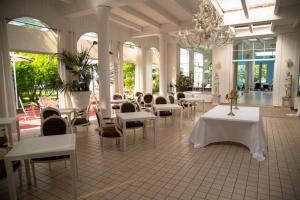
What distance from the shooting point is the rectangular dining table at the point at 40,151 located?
2.26m

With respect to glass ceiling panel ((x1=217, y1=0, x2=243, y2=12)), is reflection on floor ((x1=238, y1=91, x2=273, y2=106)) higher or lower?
lower

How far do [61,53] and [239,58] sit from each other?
955 centimetres

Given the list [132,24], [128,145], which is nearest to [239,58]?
[132,24]

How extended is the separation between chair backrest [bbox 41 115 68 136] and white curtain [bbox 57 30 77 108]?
4255mm

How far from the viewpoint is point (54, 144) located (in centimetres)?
263

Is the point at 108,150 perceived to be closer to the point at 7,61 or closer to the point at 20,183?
the point at 20,183

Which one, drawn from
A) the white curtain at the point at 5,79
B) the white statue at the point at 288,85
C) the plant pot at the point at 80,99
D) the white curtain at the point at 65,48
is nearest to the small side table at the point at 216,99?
the white statue at the point at 288,85

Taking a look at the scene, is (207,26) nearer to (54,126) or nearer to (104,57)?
(104,57)

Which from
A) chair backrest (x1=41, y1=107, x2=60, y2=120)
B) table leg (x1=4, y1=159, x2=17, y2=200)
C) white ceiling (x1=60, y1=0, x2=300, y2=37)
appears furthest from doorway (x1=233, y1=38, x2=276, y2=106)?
table leg (x1=4, y1=159, x2=17, y2=200)

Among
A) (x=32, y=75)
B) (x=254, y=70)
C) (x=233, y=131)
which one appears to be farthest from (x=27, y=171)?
(x=254, y=70)

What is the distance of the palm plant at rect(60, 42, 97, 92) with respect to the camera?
6.95 meters

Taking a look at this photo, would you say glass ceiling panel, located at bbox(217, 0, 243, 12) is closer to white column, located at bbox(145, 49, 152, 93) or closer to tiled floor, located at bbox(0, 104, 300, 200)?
tiled floor, located at bbox(0, 104, 300, 200)

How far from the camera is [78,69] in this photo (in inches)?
284

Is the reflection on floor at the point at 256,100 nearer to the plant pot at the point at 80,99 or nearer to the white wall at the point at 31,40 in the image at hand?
the plant pot at the point at 80,99
